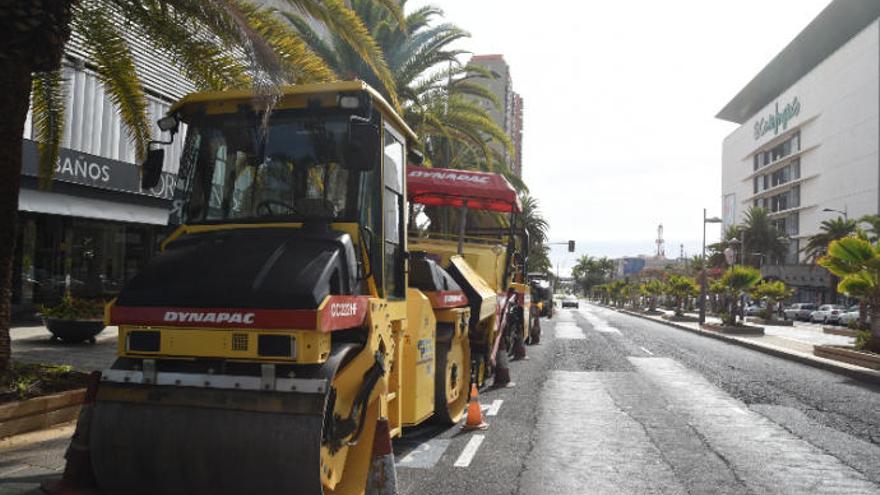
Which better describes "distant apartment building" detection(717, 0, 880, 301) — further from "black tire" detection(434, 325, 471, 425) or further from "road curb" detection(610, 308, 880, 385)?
"black tire" detection(434, 325, 471, 425)

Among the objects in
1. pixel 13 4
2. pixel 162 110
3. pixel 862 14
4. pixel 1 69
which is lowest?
pixel 1 69

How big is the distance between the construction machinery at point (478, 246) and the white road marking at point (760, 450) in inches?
116

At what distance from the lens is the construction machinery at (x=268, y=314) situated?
3.93m

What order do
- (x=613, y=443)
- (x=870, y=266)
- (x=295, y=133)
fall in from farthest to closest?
1. (x=870, y=266)
2. (x=613, y=443)
3. (x=295, y=133)

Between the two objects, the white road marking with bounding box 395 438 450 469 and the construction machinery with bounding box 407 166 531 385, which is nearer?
the white road marking with bounding box 395 438 450 469

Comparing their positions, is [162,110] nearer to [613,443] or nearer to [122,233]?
[122,233]

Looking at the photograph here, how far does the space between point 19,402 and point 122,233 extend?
16.5 meters

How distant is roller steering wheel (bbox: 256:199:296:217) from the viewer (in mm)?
5066

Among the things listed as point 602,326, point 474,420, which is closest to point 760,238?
point 602,326

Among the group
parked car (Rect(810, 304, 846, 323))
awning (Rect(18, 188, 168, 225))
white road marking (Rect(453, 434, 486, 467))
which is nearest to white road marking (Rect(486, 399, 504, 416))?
white road marking (Rect(453, 434, 486, 467))

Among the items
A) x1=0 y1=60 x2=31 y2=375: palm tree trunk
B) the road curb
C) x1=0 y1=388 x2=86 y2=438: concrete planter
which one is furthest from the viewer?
the road curb

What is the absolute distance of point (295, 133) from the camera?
5.17 metres

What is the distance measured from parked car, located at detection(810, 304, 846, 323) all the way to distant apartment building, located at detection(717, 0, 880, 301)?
56.5 ft

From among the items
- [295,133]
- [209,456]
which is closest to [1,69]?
[295,133]
